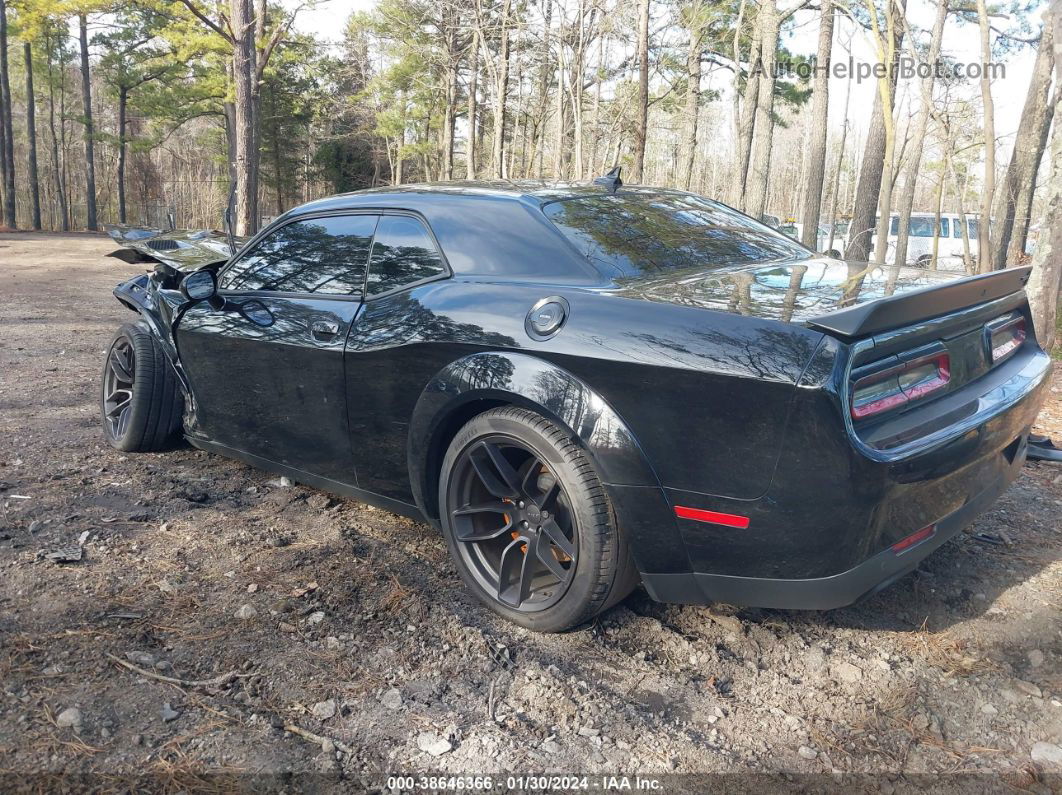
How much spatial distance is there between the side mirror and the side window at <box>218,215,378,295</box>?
8cm

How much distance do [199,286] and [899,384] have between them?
3.02 meters

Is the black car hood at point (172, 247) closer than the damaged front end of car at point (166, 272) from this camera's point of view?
No

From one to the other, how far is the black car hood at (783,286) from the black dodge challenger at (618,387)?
0.05ft

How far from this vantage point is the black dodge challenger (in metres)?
2.10

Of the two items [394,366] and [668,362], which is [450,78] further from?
[668,362]

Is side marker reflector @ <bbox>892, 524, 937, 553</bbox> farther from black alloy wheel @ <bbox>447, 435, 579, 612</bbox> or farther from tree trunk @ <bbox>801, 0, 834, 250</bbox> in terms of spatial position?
tree trunk @ <bbox>801, 0, 834, 250</bbox>

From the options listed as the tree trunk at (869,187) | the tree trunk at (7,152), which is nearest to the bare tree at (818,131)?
the tree trunk at (869,187)

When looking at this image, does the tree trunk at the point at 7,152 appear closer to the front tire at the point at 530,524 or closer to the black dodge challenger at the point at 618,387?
the black dodge challenger at the point at 618,387

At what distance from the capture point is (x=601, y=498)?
239 centimetres

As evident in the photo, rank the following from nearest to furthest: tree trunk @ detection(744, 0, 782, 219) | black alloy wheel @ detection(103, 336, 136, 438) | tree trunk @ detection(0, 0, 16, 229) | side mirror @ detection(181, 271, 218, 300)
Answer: side mirror @ detection(181, 271, 218, 300), black alloy wheel @ detection(103, 336, 136, 438), tree trunk @ detection(744, 0, 782, 219), tree trunk @ detection(0, 0, 16, 229)

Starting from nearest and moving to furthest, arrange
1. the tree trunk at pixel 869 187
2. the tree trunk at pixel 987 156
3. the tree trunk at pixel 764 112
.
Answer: the tree trunk at pixel 987 156
the tree trunk at pixel 869 187
the tree trunk at pixel 764 112

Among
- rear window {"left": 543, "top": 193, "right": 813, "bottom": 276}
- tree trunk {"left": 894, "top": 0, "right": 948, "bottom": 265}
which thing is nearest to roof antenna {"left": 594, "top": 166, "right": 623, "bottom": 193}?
rear window {"left": 543, "top": 193, "right": 813, "bottom": 276}

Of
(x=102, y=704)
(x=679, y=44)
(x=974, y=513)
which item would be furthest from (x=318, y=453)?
(x=679, y=44)

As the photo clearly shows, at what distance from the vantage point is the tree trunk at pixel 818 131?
17062mm
